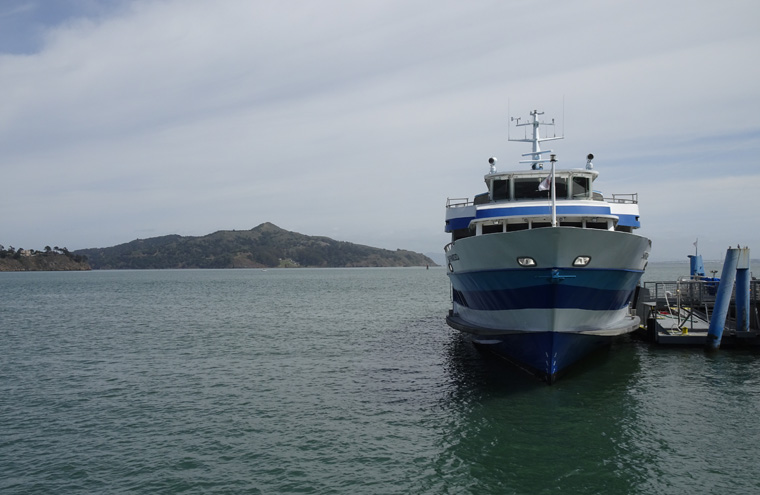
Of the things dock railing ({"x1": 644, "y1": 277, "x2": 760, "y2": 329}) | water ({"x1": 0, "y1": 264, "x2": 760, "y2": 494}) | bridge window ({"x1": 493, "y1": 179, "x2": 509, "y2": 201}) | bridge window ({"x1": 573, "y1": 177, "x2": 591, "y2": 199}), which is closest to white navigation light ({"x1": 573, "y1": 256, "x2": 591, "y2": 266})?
water ({"x1": 0, "y1": 264, "x2": 760, "y2": 494})

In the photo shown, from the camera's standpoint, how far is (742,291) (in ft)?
84.8

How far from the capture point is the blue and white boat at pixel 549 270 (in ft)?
59.2

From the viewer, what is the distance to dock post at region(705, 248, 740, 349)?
25.3 m

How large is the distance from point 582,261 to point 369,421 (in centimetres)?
892

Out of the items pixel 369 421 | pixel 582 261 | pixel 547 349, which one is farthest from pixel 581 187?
pixel 369 421

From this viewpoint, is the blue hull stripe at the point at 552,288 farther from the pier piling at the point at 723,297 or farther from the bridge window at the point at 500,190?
the pier piling at the point at 723,297

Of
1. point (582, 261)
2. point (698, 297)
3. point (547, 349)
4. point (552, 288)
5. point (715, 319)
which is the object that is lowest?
point (547, 349)

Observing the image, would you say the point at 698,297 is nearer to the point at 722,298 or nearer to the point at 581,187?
the point at 722,298

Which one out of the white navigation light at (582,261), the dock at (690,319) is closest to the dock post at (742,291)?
the dock at (690,319)

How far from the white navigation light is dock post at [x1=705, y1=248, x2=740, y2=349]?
11145 mm

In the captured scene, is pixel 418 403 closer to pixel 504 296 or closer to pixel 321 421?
pixel 321 421

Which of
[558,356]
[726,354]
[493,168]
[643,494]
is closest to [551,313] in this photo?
[558,356]

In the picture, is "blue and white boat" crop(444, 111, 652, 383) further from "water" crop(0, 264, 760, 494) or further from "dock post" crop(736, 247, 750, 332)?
"dock post" crop(736, 247, 750, 332)

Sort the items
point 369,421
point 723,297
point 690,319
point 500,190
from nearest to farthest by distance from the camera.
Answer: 1. point 369,421
2. point 500,190
3. point 723,297
4. point 690,319
